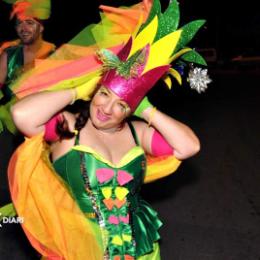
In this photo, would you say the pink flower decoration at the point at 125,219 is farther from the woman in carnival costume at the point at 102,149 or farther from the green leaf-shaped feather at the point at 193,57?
the green leaf-shaped feather at the point at 193,57

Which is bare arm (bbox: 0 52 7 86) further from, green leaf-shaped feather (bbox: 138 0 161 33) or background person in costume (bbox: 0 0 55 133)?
green leaf-shaped feather (bbox: 138 0 161 33)

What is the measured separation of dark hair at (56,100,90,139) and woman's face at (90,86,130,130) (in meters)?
0.10

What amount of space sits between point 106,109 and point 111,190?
15.4 inches

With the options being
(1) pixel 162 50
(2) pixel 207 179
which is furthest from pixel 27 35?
(2) pixel 207 179

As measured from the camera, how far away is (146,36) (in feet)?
6.53

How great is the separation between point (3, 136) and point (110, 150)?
488 cm

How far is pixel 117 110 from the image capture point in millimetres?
2016

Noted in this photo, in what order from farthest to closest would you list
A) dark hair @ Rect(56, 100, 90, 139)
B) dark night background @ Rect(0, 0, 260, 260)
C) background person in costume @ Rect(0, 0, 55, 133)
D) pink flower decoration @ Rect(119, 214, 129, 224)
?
dark night background @ Rect(0, 0, 260, 260) → background person in costume @ Rect(0, 0, 55, 133) → pink flower decoration @ Rect(119, 214, 129, 224) → dark hair @ Rect(56, 100, 90, 139)

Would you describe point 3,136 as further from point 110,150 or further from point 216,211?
point 110,150

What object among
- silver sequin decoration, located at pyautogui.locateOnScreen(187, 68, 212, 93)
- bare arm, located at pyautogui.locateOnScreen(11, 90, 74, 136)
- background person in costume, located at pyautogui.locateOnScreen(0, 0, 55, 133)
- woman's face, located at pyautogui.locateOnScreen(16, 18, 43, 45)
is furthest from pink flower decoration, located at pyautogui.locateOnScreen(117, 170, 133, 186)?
woman's face, located at pyautogui.locateOnScreen(16, 18, 43, 45)

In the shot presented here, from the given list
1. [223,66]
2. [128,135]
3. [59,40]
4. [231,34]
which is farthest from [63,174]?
[231,34]

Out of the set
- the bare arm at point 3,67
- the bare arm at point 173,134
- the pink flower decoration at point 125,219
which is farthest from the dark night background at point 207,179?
the bare arm at point 3,67

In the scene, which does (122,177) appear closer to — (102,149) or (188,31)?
(102,149)

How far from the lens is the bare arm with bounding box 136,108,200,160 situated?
2.16 m
